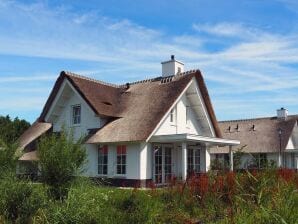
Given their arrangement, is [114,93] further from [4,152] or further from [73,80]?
[4,152]

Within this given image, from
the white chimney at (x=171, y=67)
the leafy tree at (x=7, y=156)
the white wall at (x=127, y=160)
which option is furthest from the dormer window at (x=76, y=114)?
the leafy tree at (x=7, y=156)

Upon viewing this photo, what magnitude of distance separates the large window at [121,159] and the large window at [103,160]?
0.95 meters

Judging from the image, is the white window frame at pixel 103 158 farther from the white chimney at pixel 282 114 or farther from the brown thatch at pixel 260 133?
the white chimney at pixel 282 114

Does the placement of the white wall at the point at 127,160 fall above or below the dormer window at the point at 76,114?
below

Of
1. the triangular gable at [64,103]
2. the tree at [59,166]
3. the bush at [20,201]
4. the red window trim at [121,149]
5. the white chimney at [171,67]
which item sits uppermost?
the white chimney at [171,67]

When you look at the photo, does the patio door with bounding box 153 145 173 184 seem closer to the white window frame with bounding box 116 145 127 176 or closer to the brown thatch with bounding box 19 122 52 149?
the white window frame with bounding box 116 145 127 176

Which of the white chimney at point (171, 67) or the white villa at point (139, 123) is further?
the white chimney at point (171, 67)

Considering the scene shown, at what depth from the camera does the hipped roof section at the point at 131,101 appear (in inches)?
937

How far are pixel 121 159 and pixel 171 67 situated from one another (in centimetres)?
758

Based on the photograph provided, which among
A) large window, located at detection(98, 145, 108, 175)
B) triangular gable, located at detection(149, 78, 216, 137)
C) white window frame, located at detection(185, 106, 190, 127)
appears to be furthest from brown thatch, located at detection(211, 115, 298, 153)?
large window, located at detection(98, 145, 108, 175)

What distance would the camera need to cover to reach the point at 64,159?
10.9 meters

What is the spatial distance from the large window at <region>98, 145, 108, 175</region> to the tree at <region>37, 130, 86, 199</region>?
550 inches

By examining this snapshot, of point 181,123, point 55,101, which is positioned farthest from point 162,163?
point 55,101

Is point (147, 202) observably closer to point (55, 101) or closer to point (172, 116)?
point (172, 116)
